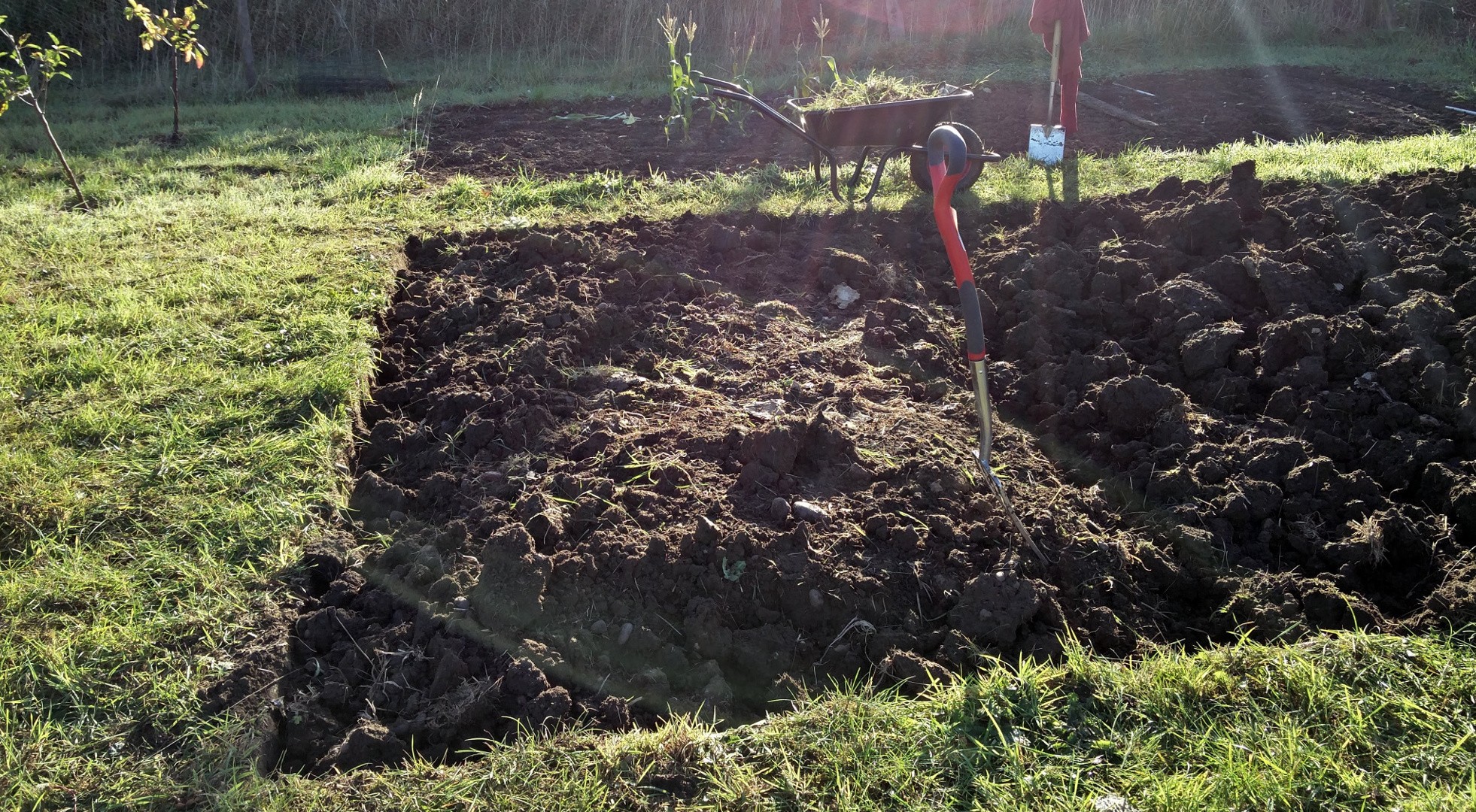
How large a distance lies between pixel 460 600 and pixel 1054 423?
236cm

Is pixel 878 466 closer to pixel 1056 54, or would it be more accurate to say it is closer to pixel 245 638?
pixel 245 638

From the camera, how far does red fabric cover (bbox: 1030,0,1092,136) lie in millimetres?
6168

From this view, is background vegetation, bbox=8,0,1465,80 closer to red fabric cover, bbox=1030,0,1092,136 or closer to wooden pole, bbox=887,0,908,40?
wooden pole, bbox=887,0,908,40

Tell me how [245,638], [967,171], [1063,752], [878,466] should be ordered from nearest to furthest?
[1063,752], [245,638], [878,466], [967,171]

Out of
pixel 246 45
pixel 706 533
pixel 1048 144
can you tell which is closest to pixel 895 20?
pixel 1048 144

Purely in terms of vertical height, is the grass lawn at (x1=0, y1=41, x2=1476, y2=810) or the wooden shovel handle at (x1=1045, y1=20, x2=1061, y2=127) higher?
the wooden shovel handle at (x1=1045, y1=20, x2=1061, y2=127)

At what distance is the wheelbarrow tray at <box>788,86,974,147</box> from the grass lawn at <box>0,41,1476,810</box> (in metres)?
2.03

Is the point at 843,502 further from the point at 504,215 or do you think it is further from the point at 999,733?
the point at 504,215

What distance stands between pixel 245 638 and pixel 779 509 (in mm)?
1718

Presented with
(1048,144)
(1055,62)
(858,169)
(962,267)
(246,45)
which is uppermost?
(246,45)

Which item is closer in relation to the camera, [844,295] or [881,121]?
[844,295]

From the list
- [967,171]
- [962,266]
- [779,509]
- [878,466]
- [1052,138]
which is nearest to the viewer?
[962,266]

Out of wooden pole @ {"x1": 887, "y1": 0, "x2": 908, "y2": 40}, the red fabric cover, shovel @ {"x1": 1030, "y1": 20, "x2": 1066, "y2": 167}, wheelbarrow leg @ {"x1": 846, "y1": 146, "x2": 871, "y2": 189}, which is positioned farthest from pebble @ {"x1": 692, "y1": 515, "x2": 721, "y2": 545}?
wooden pole @ {"x1": 887, "y1": 0, "x2": 908, "y2": 40}

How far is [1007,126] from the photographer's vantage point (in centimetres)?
777
